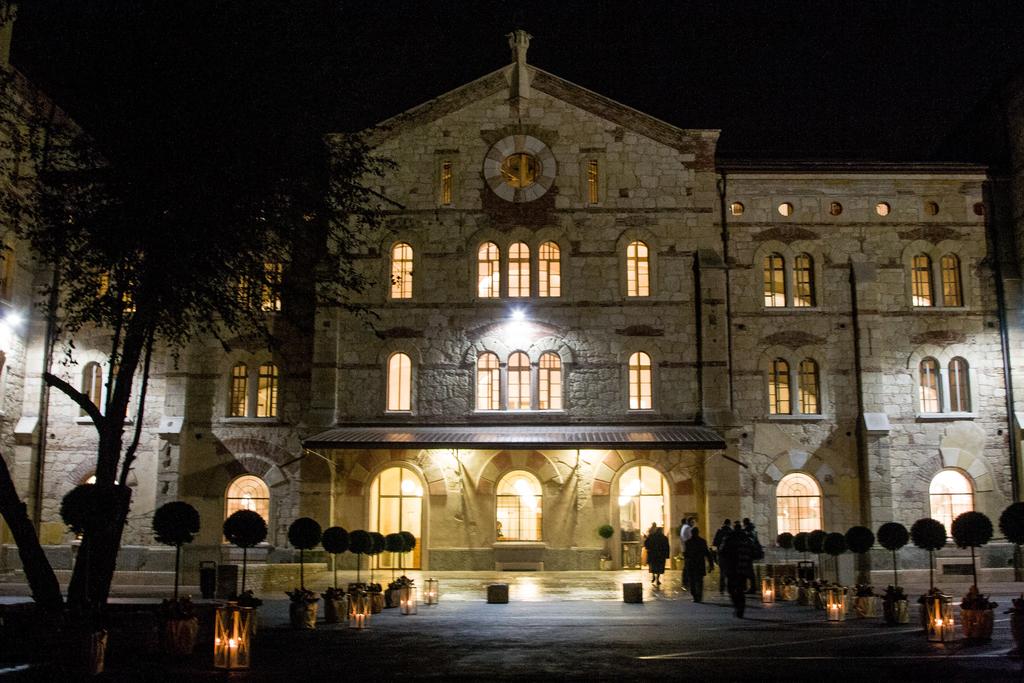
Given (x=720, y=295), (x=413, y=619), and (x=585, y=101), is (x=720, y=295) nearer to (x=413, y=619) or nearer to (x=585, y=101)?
(x=585, y=101)

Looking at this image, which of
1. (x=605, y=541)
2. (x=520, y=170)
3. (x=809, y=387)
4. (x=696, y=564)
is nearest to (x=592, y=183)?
(x=520, y=170)

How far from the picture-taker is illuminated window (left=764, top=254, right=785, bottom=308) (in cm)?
2900

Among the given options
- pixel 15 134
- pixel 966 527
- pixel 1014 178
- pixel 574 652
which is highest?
pixel 1014 178

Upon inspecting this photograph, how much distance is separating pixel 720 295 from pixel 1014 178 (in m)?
9.68

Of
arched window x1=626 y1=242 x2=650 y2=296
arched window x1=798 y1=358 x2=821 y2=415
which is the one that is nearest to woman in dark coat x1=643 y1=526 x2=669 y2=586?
arched window x1=798 y1=358 x2=821 y2=415

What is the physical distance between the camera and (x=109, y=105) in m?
16.8

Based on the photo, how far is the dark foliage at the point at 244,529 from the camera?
17.8 m

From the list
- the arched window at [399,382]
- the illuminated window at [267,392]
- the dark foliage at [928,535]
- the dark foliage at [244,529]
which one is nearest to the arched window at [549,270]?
the arched window at [399,382]

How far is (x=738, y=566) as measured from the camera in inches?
725

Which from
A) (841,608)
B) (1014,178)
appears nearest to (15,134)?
(841,608)

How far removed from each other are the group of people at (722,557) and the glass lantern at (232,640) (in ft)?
30.2

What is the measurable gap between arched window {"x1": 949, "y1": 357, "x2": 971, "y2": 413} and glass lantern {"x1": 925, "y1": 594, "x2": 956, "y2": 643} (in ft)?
47.4

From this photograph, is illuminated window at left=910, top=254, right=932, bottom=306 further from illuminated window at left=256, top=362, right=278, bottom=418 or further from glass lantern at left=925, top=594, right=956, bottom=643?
illuminated window at left=256, top=362, right=278, bottom=418

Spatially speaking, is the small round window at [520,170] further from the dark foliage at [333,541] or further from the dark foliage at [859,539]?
the dark foliage at [859,539]
